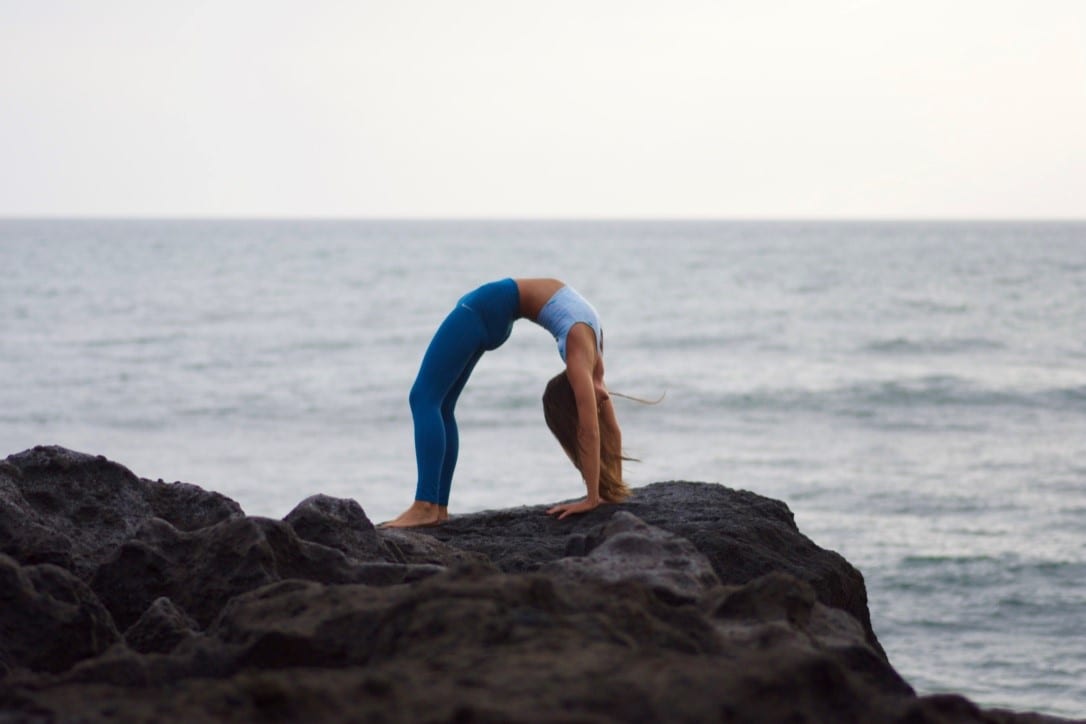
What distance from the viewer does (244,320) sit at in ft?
113

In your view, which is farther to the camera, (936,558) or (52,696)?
(936,558)

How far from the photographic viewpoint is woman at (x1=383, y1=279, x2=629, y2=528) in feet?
17.4

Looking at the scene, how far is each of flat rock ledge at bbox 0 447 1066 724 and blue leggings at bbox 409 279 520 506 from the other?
32.6 inches

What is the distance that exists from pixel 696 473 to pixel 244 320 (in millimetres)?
21677

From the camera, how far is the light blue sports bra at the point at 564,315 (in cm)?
530

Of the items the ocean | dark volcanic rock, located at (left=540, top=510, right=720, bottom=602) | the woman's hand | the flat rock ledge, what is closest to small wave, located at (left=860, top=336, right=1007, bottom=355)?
the ocean

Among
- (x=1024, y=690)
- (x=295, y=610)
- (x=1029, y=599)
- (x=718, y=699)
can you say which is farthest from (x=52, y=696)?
(x=1029, y=599)

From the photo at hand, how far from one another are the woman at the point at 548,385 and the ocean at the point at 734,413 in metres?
3.65

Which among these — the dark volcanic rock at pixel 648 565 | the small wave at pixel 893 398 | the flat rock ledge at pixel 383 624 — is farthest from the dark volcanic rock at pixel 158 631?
the small wave at pixel 893 398

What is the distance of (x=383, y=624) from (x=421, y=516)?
272 centimetres

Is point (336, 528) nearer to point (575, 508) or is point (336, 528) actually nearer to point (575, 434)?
point (575, 508)

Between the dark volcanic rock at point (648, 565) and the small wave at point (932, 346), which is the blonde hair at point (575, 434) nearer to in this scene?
the dark volcanic rock at point (648, 565)

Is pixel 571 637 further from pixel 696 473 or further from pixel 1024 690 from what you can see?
pixel 696 473

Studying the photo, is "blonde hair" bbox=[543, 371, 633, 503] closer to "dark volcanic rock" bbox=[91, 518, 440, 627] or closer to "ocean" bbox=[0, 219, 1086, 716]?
"dark volcanic rock" bbox=[91, 518, 440, 627]
